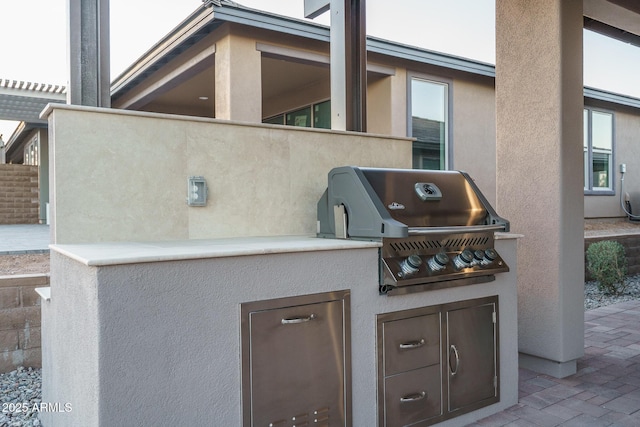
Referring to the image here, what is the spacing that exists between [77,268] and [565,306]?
2.88m

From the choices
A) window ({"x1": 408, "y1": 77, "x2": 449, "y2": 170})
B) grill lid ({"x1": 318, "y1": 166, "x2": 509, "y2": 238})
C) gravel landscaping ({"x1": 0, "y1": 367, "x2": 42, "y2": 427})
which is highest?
window ({"x1": 408, "y1": 77, "x2": 449, "y2": 170})

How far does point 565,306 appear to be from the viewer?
314 cm

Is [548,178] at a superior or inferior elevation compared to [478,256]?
superior

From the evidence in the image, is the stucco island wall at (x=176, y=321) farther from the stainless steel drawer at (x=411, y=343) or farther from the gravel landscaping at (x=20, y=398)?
the gravel landscaping at (x=20, y=398)

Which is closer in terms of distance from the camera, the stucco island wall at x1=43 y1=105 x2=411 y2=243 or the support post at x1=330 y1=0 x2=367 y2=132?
the stucco island wall at x1=43 y1=105 x2=411 y2=243

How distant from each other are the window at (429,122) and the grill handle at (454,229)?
4.76 m

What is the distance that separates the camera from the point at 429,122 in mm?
7383

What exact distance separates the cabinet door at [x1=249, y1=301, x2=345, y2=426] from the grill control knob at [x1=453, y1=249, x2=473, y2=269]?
66cm

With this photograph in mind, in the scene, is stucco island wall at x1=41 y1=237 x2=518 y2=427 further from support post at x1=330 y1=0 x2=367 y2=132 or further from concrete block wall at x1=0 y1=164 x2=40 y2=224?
concrete block wall at x1=0 y1=164 x2=40 y2=224

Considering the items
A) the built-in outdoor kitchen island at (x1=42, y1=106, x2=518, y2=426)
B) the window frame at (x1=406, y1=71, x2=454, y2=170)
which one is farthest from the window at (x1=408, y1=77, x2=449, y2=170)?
the built-in outdoor kitchen island at (x1=42, y1=106, x2=518, y2=426)

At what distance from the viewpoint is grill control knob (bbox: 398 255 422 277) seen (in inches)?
84.1

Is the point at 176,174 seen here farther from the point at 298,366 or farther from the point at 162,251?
the point at 298,366

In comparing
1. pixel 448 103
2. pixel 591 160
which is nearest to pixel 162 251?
pixel 448 103

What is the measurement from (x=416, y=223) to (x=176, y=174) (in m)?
1.20
